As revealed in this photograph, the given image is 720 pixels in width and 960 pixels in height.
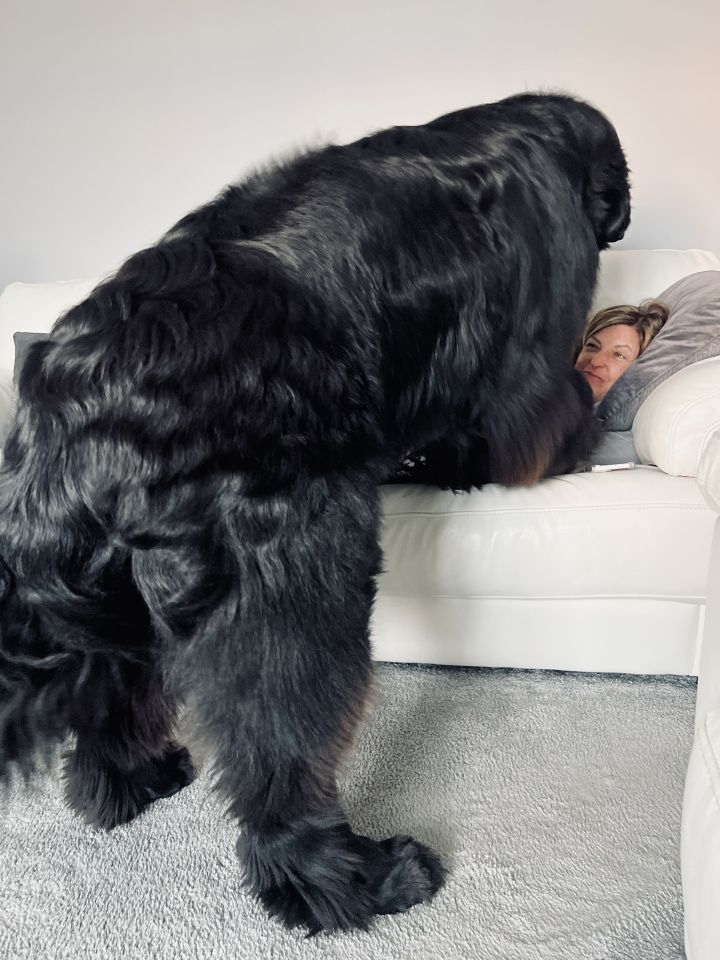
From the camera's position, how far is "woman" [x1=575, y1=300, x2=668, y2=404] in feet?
5.67

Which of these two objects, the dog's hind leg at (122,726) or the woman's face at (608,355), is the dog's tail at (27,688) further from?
the woman's face at (608,355)

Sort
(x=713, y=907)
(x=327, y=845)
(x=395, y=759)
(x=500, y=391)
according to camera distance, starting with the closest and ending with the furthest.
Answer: (x=713, y=907)
(x=327, y=845)
(x=500, y=391)
(x=395, y=759)

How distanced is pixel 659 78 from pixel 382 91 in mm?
792

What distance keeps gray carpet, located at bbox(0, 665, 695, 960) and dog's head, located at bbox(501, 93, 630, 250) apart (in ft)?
2.87

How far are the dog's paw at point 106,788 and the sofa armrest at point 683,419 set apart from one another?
106 cm

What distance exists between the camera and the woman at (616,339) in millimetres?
1728

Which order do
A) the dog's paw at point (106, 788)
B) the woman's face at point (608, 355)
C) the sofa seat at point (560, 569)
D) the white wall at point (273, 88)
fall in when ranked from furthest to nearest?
1. the white wall at point (273, 88)
2. the woman's face at point (608, 355)
3. the sofa seat at point (560, 569)
4. the dog's paw at point (106, 788)

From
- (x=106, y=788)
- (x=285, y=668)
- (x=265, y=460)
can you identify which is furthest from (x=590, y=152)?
(x=106, y=788)

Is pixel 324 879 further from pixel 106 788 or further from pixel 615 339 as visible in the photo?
pixel 615 339

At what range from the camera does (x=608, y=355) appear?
175cm

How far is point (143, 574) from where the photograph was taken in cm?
78

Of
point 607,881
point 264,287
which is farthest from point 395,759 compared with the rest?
point 264,287

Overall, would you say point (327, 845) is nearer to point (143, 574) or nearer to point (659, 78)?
point (143, 574)

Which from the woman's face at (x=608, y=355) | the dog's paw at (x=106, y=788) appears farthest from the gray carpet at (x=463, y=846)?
the woman's face at (x=608, y=355)
